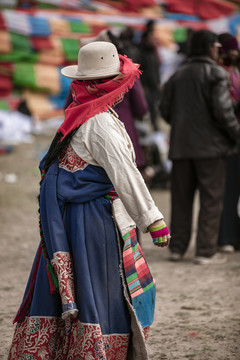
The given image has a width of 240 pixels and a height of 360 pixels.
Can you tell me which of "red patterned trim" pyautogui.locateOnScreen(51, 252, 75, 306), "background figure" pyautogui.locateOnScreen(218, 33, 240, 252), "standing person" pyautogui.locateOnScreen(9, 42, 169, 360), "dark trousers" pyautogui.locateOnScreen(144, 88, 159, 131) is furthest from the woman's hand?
"dark trousers" pyautogui.locateOnScreen(144, 88, 159, 131)

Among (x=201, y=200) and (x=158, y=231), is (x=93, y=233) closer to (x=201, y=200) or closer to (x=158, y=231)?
(x=158, y=231)

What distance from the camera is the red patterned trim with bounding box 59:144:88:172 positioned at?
3619 mm

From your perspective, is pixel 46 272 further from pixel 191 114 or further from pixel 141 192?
pixel 191 114

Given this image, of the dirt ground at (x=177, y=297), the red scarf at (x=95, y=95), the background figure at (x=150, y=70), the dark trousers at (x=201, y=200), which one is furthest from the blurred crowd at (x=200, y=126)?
the background figure at (x=150, y=70)

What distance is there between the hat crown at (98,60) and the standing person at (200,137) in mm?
2702

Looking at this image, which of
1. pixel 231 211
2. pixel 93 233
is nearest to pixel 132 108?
pixel 231 211

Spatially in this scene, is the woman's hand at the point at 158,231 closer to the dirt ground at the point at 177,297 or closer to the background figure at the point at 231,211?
the dirt ground at the point at 177,297

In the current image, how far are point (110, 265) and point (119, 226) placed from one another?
202 millimetres

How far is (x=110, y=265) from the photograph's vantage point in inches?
142

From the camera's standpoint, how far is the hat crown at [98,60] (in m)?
3.61

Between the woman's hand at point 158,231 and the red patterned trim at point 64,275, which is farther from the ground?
the woman's hand at point 158,231

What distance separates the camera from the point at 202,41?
626 centimetres

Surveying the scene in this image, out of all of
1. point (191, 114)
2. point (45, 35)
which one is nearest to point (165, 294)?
point (191, 114)

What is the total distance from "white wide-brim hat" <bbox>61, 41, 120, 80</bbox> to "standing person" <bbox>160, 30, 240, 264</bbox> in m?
2.71
